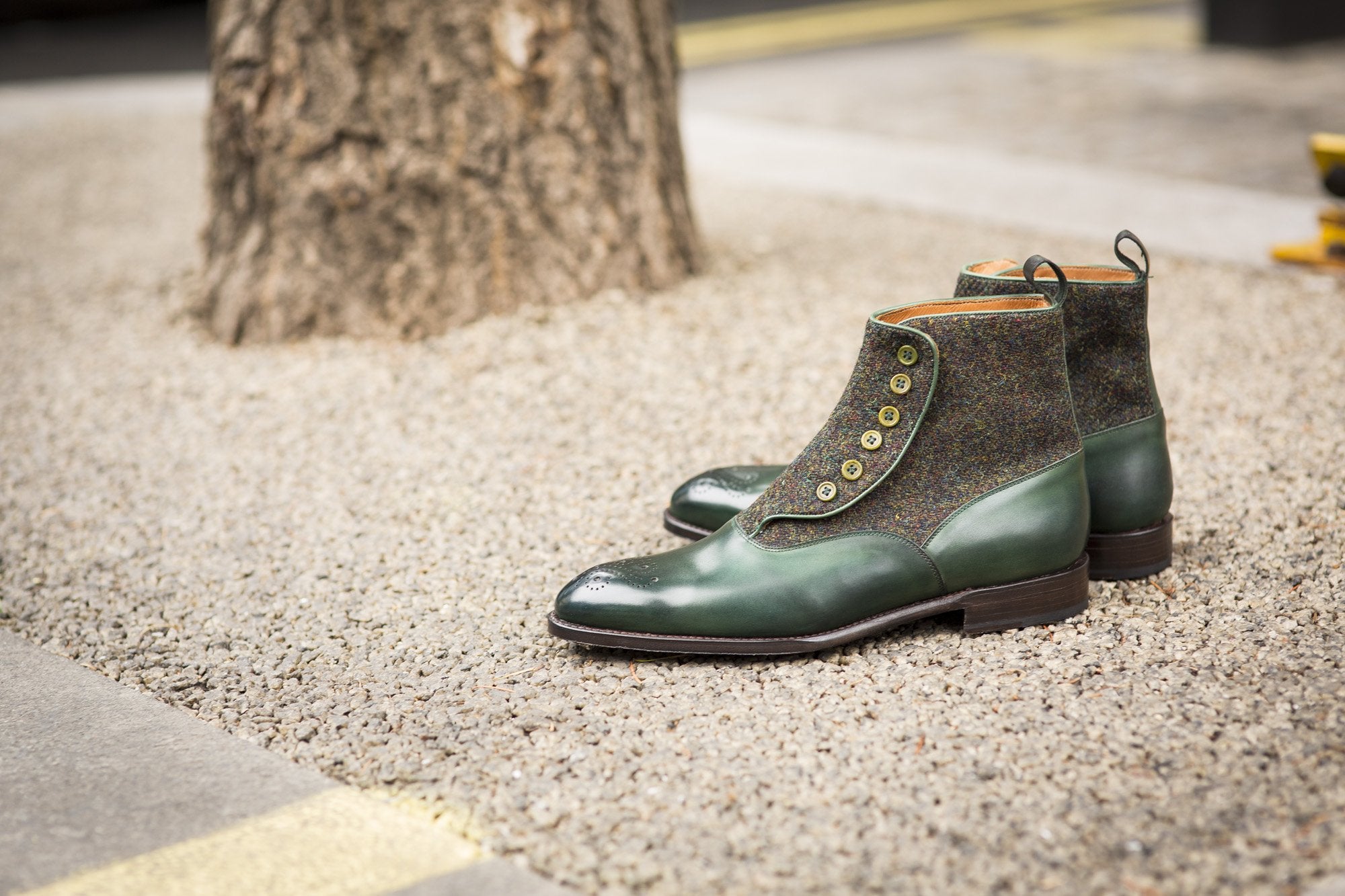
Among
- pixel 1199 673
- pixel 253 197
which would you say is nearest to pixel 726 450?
pixel 1199 673

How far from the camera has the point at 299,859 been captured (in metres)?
1.43

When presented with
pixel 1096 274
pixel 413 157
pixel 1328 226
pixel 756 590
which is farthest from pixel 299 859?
pixel 1328 226

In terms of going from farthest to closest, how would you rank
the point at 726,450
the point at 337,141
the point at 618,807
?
1. the point at 337,141
2. the point at 726,450
3. the point at 618,807

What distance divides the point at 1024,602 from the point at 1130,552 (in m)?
0.25

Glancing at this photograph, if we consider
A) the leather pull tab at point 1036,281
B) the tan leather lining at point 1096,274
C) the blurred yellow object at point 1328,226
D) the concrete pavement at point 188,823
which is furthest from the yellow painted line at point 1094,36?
the concrete pavement at point 188,823

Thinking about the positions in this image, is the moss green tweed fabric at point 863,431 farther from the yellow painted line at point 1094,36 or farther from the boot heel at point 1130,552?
the yellow painted line at point 1094,36

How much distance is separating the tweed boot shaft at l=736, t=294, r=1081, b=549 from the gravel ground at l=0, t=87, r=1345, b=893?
21cm

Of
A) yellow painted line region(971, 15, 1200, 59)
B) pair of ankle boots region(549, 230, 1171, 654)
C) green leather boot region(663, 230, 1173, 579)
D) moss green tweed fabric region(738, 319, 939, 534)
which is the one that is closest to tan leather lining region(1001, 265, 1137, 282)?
green leather boot region(663, 230, 1173, 579)

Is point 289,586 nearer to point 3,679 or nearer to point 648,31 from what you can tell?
point 3,679

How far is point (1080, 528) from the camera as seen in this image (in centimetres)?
183

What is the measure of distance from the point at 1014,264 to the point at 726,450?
3.00 feet

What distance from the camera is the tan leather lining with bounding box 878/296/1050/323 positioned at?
1.74m

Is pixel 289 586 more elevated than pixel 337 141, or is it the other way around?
pixel 337 141

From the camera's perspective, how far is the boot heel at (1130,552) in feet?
6.47
